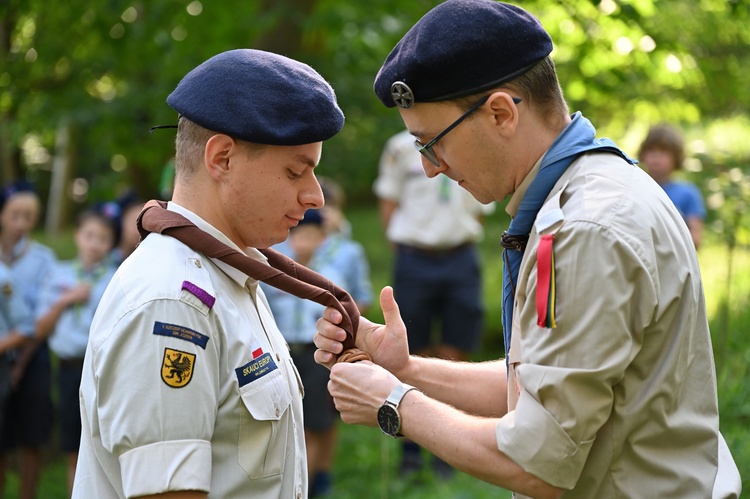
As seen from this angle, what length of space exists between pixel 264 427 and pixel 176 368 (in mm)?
338

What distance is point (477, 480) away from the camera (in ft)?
20.8

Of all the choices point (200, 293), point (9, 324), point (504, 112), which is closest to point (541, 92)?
point (504, 112)

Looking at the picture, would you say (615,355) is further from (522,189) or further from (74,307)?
(74,307)

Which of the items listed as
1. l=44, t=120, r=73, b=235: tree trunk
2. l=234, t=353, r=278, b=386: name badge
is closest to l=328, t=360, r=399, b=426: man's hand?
l=234, t=353, r=278, b=386: name badge

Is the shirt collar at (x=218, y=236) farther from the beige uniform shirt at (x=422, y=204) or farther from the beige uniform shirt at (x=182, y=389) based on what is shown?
the beige uniform shirt at (x=422, y=204)

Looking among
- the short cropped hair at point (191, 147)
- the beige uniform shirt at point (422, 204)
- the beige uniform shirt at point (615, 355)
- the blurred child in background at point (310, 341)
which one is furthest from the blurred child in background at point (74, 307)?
the beige uniform shirt at point (615, 355)

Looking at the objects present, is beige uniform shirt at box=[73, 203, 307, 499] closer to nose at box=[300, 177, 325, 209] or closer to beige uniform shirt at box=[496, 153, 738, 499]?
nose at box=[300, 177, 325, 209]

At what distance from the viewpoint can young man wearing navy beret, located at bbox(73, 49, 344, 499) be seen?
220 cm

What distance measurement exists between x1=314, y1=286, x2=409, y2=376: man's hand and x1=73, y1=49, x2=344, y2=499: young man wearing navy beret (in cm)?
17

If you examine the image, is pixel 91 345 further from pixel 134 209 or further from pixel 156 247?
pixel 134 209

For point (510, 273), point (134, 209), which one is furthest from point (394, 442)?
point (510, 273)

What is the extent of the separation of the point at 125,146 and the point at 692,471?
6.73 metres

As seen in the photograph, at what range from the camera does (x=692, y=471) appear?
7.70 ft

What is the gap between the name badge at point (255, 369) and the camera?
7.85 ft
